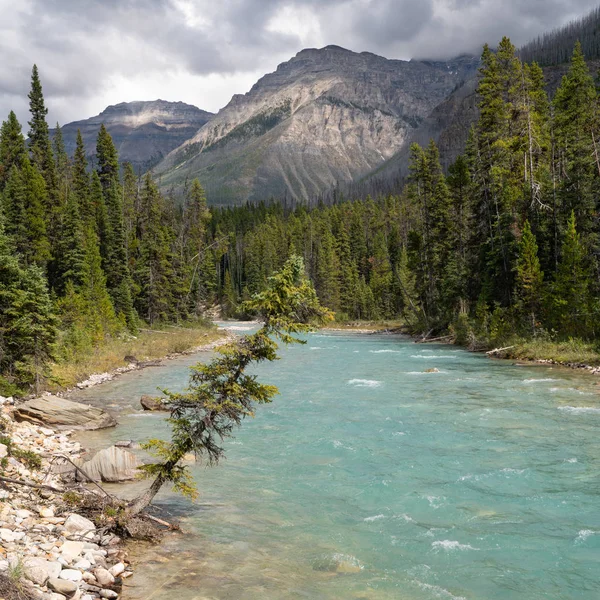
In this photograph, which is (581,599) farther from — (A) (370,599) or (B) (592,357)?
(B) (592,357)

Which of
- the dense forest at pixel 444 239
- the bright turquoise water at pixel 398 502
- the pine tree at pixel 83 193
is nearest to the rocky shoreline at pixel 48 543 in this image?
the bright turquoise water at pixel 398 502

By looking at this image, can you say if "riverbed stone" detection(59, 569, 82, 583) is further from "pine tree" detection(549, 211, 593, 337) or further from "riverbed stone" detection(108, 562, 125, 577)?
"pine tree" detection(549, 211, 593, 337)

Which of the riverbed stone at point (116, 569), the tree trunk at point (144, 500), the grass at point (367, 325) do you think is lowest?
the grass at point (367, 325)

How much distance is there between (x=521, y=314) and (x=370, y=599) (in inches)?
1388

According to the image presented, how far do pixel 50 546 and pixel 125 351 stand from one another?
31.9 meters

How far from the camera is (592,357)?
30.5 m

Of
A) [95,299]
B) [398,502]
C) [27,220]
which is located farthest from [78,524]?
[27,220]

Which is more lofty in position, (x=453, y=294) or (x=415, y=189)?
(x=415, y=189)

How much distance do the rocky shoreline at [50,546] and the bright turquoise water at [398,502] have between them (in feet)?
1.93

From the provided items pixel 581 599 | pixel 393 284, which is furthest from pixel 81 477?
pixel 393 284

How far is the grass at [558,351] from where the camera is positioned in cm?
3103

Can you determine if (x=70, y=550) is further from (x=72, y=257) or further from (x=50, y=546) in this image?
(x=72, y=257)

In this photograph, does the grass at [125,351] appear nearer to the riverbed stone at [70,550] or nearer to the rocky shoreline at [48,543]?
the rocky shoreline at [48,543]

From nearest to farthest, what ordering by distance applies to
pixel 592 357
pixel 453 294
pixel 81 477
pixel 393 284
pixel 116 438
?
pixel 81 477 → pixel 116 438 → pixel 592 357 → pixel 453 294 → pixel 393 284
